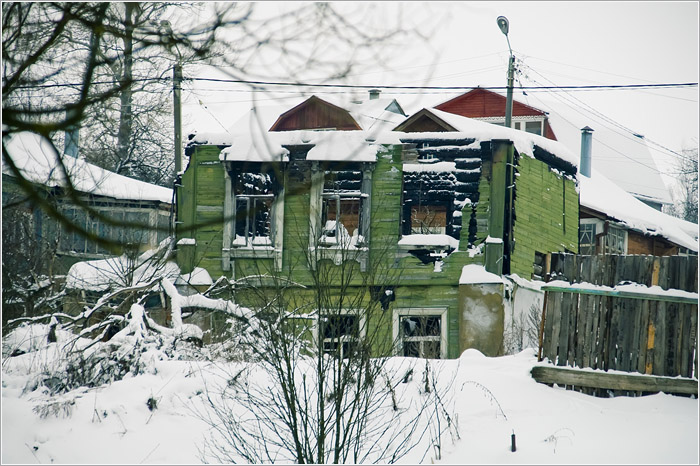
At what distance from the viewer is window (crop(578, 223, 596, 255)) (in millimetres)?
21041

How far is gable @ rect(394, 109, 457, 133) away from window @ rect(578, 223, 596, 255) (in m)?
6.65

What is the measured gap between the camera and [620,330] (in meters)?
9.30

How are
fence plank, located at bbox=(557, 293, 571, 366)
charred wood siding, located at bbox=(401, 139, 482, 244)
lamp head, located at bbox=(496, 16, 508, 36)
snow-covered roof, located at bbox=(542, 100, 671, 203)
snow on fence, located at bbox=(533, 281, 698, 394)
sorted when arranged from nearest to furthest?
snow on fence, located at bbox=(533, 281, 698, 394)
fence plank, located at bbox=(557, 293, 571, 366)
lamp head, located at bbox=(496, 16, 508, 36)
charred wood siding, located at bbox=(401, 139, 482, 244)
snow-covered roof, located at bbox=(542, 100, 671, 203)

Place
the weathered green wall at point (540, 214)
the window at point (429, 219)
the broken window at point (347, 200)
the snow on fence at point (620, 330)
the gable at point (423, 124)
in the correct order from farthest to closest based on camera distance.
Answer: the gable at point (423, 124)
the weathered green wall at point (540, 214)
the window at point (429, 219)
the broken window at point (347, 200)
the snow on fence at point (620, 330)

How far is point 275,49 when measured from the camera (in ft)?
10.7

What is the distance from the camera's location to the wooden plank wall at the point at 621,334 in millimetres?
8914

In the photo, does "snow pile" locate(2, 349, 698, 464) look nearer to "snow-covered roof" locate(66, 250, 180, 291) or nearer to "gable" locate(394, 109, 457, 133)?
"snow-covered roof" locate(66, 250, 180, 291)

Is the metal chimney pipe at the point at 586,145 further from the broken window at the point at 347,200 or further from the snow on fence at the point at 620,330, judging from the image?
the snow on fence at the point at 620,330

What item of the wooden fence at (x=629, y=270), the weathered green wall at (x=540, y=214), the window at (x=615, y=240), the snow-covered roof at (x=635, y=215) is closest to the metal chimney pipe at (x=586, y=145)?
the snow-covered roof at (x=635, y=215)

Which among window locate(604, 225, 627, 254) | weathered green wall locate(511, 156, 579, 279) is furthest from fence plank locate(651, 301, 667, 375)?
window locate(604, 225, 627, 254)

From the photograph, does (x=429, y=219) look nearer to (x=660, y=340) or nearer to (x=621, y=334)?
(x=621, y=334)

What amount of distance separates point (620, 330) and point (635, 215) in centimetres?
1367

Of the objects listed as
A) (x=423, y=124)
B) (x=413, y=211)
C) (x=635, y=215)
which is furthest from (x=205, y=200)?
(x=635, y=215)

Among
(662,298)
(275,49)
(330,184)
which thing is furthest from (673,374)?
Result: (330,184)
